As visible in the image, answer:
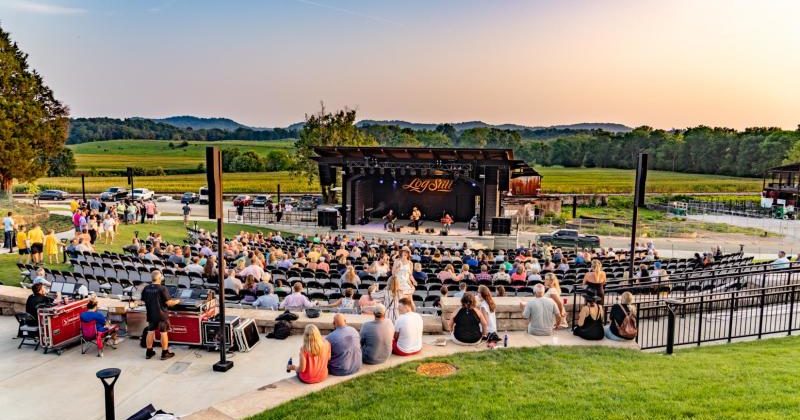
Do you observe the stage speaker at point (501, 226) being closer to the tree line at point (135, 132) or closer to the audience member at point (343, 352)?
the audience member at point (343, 352)

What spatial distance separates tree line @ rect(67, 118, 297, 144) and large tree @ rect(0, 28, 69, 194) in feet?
381

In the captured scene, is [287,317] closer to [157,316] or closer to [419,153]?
[157,316]

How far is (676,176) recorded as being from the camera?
11350 centimetres

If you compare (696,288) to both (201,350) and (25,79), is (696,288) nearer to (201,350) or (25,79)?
(201,350)

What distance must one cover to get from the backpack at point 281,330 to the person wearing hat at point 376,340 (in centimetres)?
215

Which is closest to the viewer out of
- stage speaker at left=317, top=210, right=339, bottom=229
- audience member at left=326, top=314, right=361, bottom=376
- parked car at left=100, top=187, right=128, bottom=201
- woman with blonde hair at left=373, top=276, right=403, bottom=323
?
audience member at left=326, top=314, right=361, bottom=376

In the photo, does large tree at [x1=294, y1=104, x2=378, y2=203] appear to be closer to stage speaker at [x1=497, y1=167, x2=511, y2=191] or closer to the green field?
the green field

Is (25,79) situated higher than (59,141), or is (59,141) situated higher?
(25,79)

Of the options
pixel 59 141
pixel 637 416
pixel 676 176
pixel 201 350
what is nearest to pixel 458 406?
pixel 637 416

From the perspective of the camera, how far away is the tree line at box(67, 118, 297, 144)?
5522 inches

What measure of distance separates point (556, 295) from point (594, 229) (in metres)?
29.8

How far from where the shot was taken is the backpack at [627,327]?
26.5 ft

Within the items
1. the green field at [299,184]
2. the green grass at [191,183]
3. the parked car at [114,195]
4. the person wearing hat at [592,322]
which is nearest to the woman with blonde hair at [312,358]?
the person wearing hat at [592,322]

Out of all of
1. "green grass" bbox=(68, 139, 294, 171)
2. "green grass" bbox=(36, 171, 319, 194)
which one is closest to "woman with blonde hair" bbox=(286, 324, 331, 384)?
"green grass" bbox=(36, 171, 319, 194)
